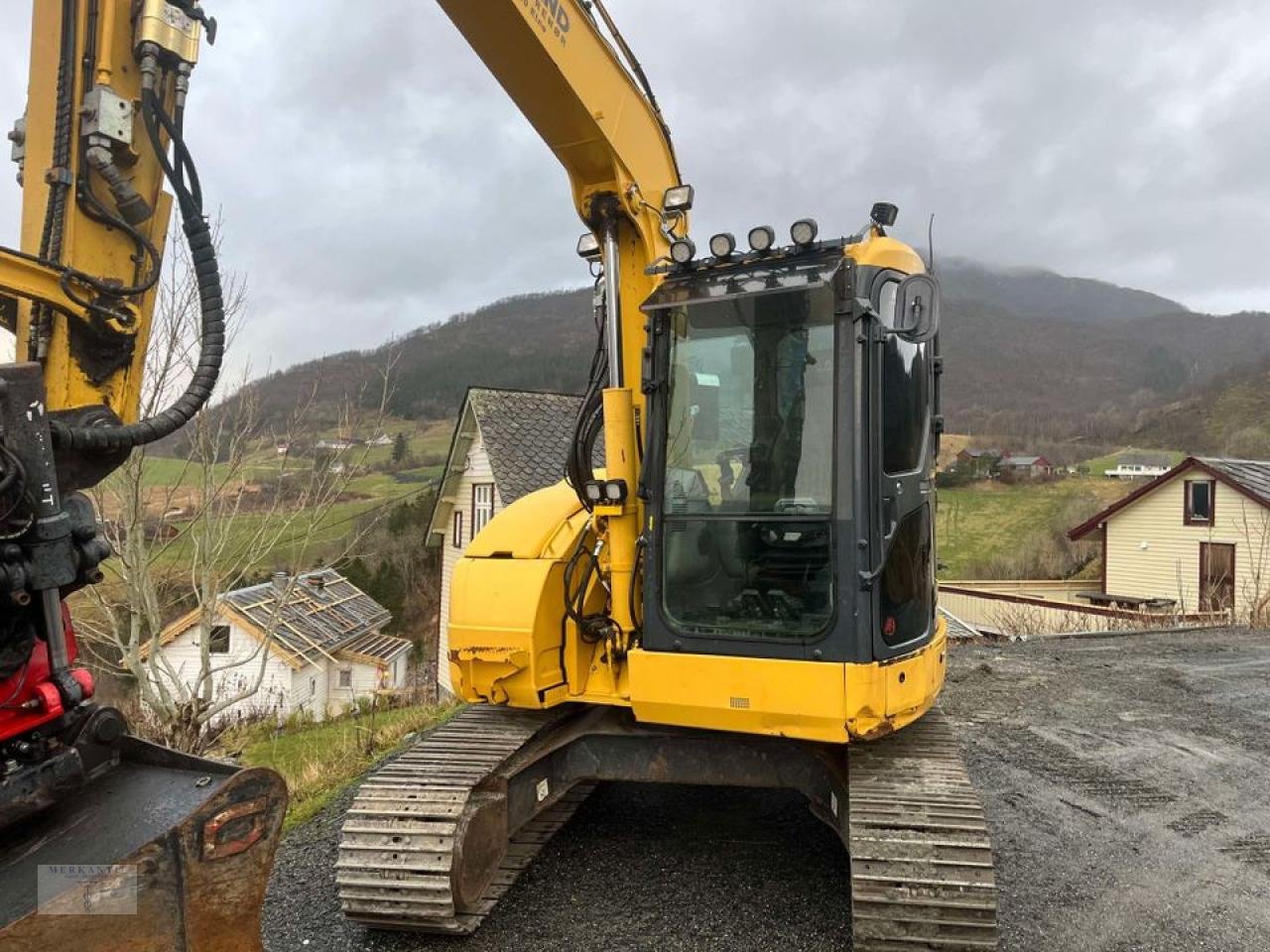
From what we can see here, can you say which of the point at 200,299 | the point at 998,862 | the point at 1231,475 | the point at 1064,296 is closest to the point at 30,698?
the point at 200,299

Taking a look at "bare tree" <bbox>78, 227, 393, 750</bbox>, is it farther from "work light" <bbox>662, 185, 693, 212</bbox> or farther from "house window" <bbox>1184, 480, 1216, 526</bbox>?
"house window" <bbox>1184, 480, 1216, 526</bbox>

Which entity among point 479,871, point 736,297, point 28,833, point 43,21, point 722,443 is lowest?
point 479,871

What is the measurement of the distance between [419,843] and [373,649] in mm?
25696

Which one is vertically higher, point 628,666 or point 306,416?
point 306,416

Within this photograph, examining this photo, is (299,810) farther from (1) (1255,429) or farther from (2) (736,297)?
(1) (1255,429)

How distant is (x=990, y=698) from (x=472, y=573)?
6.48 m

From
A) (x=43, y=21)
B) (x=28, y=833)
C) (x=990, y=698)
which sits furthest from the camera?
(x=990, y=698)

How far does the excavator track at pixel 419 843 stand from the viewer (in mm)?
3816

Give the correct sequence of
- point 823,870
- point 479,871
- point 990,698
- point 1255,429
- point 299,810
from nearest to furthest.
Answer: point 479,871
point 823,870
point 299,810
point 990,698
point 1255,429

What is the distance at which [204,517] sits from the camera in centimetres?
832

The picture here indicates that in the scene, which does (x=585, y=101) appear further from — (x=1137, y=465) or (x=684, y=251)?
(x=1137, y=465)

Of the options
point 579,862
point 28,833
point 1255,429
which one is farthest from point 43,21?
point 1255,429

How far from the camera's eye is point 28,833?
267 cm

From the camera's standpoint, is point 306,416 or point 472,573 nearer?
point 472,573
